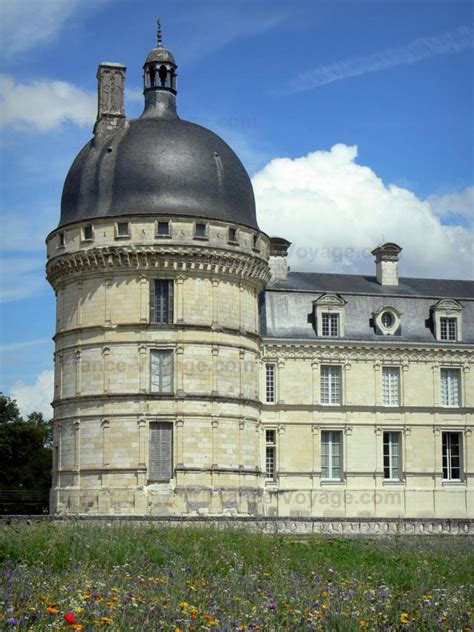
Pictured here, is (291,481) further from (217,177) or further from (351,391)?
(217,177)

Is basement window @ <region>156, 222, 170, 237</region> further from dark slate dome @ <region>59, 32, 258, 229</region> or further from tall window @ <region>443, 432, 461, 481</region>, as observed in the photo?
tall window @ <region>443, 432, 461, 481</region>

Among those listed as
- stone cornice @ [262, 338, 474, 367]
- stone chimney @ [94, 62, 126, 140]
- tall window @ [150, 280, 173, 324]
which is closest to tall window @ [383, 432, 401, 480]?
stone cornice @ [262, 338, 474, 367]

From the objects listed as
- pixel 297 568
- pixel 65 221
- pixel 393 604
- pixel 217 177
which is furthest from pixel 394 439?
pixel 393 604

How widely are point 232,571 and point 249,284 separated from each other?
2248cm

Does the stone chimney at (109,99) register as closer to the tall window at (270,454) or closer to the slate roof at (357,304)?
the slate roof at (357,304)

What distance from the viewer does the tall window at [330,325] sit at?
40.3 metres

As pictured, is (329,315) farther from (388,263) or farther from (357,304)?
(388,263)

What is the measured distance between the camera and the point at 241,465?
34.2 meters

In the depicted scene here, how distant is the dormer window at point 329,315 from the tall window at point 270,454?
178 inches

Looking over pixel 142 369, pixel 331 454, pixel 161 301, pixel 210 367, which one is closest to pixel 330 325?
pixel 331 454

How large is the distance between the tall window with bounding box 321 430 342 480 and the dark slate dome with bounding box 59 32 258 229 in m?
8.99

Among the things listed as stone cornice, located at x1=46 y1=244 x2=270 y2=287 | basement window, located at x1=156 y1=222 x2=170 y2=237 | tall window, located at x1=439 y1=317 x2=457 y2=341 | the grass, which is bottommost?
the grass

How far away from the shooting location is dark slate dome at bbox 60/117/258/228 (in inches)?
1346

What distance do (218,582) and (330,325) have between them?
27643mm
